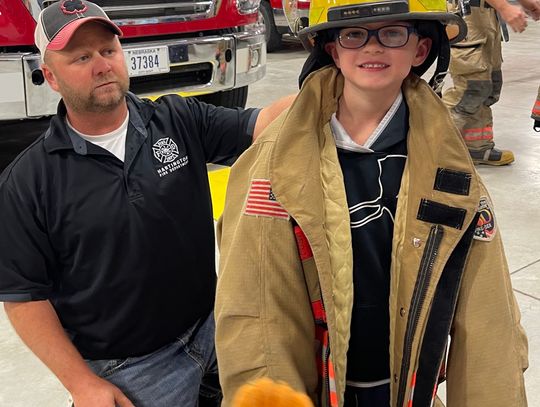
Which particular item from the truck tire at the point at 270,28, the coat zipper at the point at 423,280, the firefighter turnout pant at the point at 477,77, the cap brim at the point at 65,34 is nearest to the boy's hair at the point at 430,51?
the coat zipper at the point at 423,280

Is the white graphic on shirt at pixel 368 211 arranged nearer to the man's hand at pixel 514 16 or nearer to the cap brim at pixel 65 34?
the cap brim at pixel 65 34

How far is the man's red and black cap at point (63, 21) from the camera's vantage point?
1.82 metres

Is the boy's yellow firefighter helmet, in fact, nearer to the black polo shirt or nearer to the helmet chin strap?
the helmet chin strap

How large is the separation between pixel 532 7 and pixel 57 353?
3.63 m

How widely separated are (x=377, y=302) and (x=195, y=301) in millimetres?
668

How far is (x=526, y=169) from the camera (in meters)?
4.89

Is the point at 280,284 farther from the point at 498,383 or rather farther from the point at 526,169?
the point at 526,169

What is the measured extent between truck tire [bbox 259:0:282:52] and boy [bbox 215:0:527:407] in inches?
313

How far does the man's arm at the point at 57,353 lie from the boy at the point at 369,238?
481mm

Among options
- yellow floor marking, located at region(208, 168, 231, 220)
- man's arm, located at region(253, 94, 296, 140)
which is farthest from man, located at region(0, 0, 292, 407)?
yellow floor marking, located at region(208, 168, 231, 220)

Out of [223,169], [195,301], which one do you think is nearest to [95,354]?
[195,301]

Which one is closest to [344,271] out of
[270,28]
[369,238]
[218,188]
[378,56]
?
[369,238]

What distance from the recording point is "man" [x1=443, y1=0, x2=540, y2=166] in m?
4.72

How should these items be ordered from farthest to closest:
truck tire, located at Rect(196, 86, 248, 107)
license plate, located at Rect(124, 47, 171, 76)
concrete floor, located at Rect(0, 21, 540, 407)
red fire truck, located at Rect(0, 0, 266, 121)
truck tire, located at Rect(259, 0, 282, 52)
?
1. truck tire, located at Rect(259, 0, 282, 52)
2. truck tire, located at Rect(196, 86, 248, 107)
3. license plate, located at Rect(124, 47, 171, 76)
4. red fire truck, located at Rect(0, 0, 266, 121)
5. concrete floor, located at Rect(0, 21, 540, 407)
